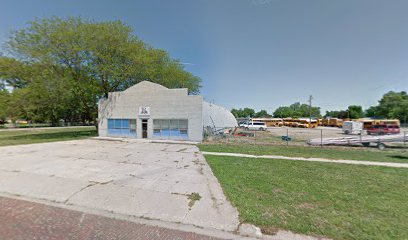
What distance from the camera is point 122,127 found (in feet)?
74.9

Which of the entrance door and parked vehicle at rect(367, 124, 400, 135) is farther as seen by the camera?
parked vehicle at rect(367, 124, 400, 135)

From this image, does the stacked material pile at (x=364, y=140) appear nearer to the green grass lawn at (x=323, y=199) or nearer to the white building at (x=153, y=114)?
the green grass lawn at (x=323, y=199)

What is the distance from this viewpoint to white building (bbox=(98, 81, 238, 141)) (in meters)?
20.1

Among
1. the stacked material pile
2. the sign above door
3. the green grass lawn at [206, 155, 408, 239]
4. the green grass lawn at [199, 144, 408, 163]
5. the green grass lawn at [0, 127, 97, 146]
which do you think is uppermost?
the sign above door

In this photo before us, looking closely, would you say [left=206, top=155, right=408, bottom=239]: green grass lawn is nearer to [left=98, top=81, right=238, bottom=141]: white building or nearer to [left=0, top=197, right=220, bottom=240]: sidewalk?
[left=0, top=197, right=220, bottom=240]: sidewalk

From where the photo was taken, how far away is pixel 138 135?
2184cm

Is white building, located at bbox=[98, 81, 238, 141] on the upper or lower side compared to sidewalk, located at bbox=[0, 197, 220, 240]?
upper

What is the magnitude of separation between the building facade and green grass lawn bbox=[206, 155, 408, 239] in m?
12.1

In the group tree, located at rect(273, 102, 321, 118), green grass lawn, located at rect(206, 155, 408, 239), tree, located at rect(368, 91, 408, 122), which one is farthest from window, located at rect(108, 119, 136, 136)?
tree, located at rect(273, 102, 321, 118)

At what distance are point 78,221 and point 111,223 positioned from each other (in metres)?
0.80

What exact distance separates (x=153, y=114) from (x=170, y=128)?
266cm

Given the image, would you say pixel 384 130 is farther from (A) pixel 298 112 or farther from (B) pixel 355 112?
(A) pixel 298 112

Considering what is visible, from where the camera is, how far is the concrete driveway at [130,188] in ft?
15.0

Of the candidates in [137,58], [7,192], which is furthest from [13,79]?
[7,192]
